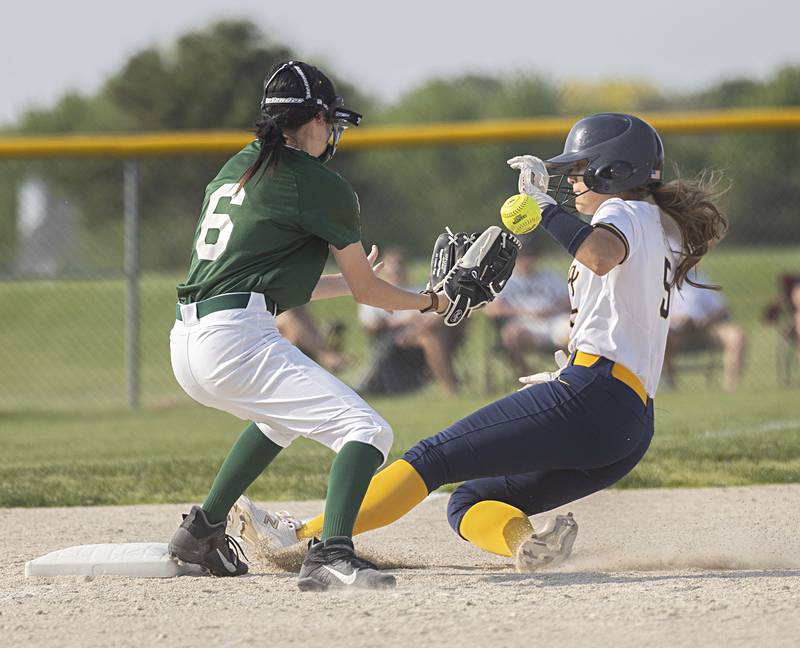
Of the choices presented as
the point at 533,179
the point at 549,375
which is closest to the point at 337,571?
the point at 549,375

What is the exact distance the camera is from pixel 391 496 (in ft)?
13.2

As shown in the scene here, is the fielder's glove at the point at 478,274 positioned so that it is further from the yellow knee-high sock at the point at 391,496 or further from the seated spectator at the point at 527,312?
the seated spectator at the point at 527,312

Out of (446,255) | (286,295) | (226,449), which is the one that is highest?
(446,255)

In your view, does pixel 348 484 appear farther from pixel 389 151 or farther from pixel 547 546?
pixel 389 151

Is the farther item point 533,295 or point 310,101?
point 533,295

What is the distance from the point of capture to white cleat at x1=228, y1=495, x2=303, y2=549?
432 cm

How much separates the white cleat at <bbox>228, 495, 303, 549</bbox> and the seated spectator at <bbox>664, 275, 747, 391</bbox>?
714 cm

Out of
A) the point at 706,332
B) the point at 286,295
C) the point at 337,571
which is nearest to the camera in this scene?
the point at 337,571

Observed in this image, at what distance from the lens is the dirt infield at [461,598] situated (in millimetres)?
3262

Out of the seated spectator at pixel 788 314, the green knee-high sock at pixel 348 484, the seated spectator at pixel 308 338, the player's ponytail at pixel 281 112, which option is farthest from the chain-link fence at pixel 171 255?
the green knee-high sock at pixel 348 484

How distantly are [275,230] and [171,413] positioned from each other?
6.63m

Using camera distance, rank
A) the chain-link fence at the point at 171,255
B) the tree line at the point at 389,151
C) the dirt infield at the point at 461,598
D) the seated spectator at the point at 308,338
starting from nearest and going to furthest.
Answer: the dirt infield at the point at 461,598 → the seated spectator at the point at 308,338 → the chain-link fence at the point at 171,255 → the tree line at the point at 389,151

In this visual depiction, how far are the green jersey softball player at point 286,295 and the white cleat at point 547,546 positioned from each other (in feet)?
1.92

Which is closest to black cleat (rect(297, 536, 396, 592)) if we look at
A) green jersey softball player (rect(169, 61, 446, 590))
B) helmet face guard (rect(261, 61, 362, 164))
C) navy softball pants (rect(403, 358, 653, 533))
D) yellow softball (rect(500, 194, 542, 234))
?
green jersey softball player (rect(169, 61, 446, 590))
